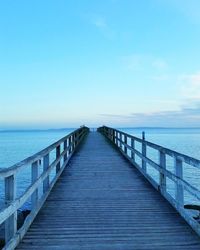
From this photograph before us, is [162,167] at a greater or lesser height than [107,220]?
greater

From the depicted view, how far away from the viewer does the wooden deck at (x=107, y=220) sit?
4.83m

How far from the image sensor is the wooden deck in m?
4.83

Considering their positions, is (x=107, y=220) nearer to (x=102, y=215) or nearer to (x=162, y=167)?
(x=102, y=215)

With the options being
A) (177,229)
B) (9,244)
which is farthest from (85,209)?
(9,244)

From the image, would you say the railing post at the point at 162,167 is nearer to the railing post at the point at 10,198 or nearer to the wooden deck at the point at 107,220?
the wooden deck at the point at 107,220

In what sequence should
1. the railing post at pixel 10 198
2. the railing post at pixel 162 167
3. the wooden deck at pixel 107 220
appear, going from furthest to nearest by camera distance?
the railing post at pixel 162 167, the wooden deck at pixel 107 220, the railing post at pixel 10 198

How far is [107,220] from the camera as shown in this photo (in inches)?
232

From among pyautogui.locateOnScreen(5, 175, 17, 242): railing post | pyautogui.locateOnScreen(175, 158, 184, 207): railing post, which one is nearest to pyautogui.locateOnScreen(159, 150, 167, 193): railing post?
pyautogui.locateOnScreen(175, 158, 184, 207): railing post

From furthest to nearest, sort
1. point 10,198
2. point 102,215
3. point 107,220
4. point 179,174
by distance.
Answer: point 102,215, point 179,174, point 107,220, point 10,198

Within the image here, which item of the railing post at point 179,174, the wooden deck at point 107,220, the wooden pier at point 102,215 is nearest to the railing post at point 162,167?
the wooden pier at point 102,215

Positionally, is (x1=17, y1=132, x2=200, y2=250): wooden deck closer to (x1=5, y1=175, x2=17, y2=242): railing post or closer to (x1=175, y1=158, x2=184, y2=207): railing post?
(x1=5, y1=175, x2=17, y2=242): railing post

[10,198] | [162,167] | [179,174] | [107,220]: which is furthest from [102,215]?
[10,198]

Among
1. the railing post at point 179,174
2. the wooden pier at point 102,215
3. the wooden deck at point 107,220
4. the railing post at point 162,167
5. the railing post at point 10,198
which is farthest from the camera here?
the railing post at point 162,167

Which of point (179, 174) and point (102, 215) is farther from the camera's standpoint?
point (102, 215)
